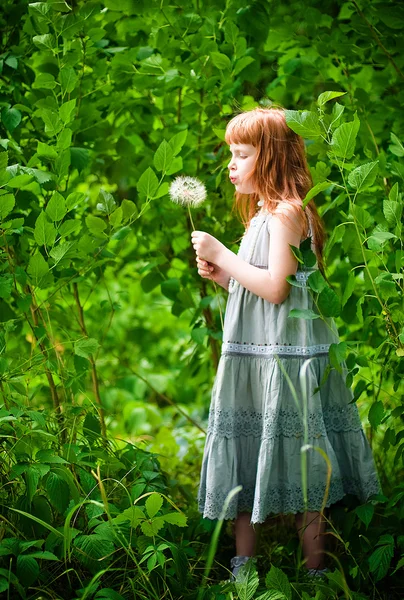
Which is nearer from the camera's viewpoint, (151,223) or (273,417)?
(273,417)

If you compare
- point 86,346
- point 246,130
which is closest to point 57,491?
point 86,346

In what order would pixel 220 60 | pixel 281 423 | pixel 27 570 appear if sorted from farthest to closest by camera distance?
pixel 220 60, pixel 281 423, pixel 27 570

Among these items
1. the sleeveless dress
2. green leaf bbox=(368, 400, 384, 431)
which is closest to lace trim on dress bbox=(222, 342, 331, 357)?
the sleeveless dress

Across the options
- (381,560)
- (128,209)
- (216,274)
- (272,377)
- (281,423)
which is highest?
(128,209)

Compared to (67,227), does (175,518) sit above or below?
below

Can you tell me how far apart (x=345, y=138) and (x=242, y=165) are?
0.44 m

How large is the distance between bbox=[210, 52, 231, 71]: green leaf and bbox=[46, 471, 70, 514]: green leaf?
4.23 ft

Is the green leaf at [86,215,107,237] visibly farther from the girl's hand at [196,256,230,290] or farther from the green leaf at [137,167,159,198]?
the girl's hand at [196,256,230,290]

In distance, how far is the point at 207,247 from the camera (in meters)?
2.03

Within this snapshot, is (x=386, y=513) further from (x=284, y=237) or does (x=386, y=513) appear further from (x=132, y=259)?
(x=132, y=259)

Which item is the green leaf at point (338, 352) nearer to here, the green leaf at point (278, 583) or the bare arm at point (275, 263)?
the bare arm at point (275, 263)

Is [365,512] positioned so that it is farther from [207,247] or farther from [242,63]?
[242,63]

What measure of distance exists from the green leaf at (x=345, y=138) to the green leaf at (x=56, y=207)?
704mm

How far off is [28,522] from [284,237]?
3.28 ft
